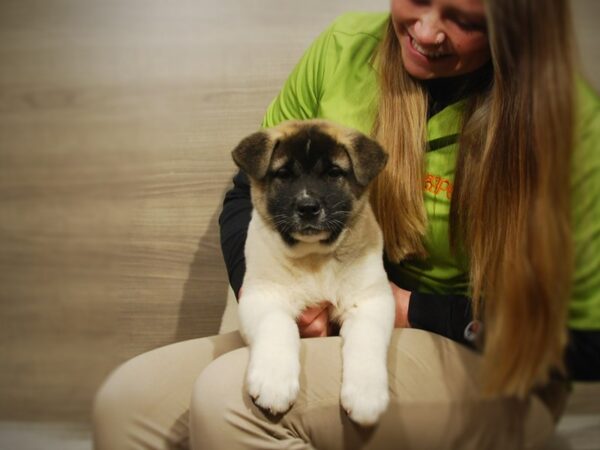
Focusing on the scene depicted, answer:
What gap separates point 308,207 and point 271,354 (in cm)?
34

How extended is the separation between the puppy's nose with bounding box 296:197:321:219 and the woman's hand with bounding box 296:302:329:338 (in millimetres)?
254

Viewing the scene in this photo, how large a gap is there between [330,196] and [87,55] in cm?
108

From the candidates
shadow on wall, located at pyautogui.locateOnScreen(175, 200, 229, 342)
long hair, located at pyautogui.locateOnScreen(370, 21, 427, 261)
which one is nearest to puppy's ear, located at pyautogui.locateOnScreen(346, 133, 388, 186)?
long hair, located at pyautogui.locateOnScreen(370, 21, 427, 261)

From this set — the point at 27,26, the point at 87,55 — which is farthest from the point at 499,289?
the point at 27,26

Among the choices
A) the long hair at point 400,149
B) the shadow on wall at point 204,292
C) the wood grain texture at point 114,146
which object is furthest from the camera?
the shadow on wall at point 204,292

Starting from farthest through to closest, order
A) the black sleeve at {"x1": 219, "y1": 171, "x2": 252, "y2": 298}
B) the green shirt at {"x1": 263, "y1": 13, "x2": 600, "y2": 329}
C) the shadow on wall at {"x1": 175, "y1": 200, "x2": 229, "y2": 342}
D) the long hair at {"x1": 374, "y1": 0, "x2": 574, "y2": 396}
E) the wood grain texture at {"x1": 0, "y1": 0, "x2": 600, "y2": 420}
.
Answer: the shadow on wall at {"x1": 175, "y1": 200, "x2": 229, "y2": 342}, the wood grain texture at {"x1": 0, "y1": 0, "x2": 600, "y2": 420}, the black sleeve at {"x1": 219, "y1": 171, "x2": 252, "y2": 298}, the green shirt at {"x1": 263, "y1": 13, "x2": 600, "y2": 329}, the long hair at {"x1": 374, "y1": 0, "x2": 574, "y2": 396}

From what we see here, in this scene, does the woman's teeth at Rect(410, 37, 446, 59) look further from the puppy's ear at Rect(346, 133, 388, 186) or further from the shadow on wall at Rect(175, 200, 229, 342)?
the shadow on wall at Rect(175, 200, 229, 342)

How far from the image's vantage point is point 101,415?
4.07 ft

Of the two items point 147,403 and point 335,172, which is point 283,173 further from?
point 147,403

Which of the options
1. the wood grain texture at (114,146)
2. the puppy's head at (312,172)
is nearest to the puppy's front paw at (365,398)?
the puppy's head at (312,172)

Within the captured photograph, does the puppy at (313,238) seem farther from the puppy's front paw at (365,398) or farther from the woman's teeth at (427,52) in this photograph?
the woman's teeth at (427,52)

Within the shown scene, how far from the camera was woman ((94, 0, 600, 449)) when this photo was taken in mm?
1074

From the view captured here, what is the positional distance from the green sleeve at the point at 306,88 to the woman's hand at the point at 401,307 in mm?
573

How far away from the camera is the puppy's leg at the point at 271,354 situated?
107 cm
